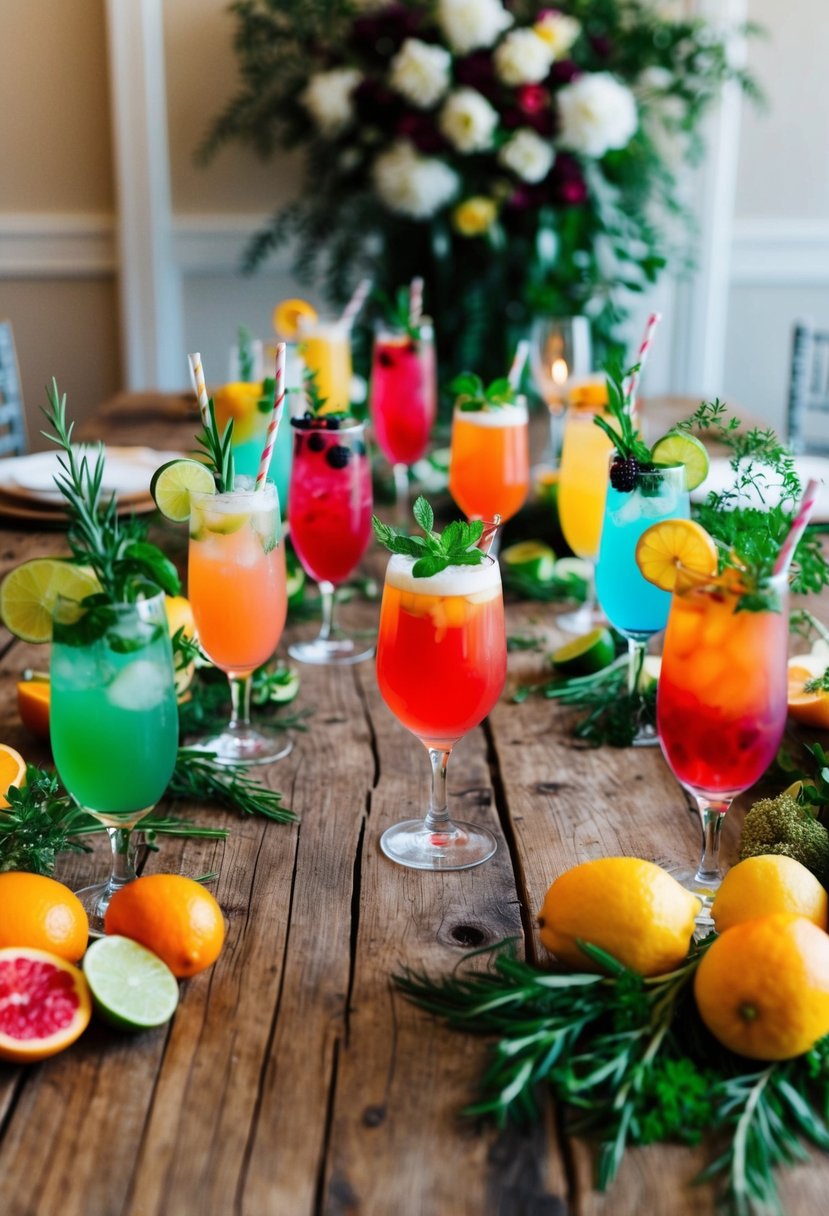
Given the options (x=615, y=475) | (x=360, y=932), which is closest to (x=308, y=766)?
(x=360, y=932)

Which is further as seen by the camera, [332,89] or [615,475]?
[332,89]

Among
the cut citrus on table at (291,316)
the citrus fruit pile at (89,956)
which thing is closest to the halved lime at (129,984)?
the citrus fruit pile at (89,956)

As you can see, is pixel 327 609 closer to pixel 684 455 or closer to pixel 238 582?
pixel 238 582

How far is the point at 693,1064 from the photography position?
2.85ft

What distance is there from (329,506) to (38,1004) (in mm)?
917

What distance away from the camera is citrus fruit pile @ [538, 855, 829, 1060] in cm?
85

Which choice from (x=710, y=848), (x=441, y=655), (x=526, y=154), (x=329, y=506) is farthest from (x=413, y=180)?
(x=710, y=848)

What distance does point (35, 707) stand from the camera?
140 cm

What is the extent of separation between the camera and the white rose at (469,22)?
9.55 feet

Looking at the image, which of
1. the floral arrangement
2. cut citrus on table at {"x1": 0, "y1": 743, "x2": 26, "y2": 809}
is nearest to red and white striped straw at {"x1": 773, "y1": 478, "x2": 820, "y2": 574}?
cut citrus on table at {"x1": 0, "y1": 743, "x2": 26, "y2": 809}

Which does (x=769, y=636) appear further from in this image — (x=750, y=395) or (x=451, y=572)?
(x=750, y=395)

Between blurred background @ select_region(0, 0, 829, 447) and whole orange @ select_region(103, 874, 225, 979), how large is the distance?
314 cm

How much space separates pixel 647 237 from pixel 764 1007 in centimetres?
290

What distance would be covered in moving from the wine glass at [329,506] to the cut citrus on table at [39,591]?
0.67 meters
